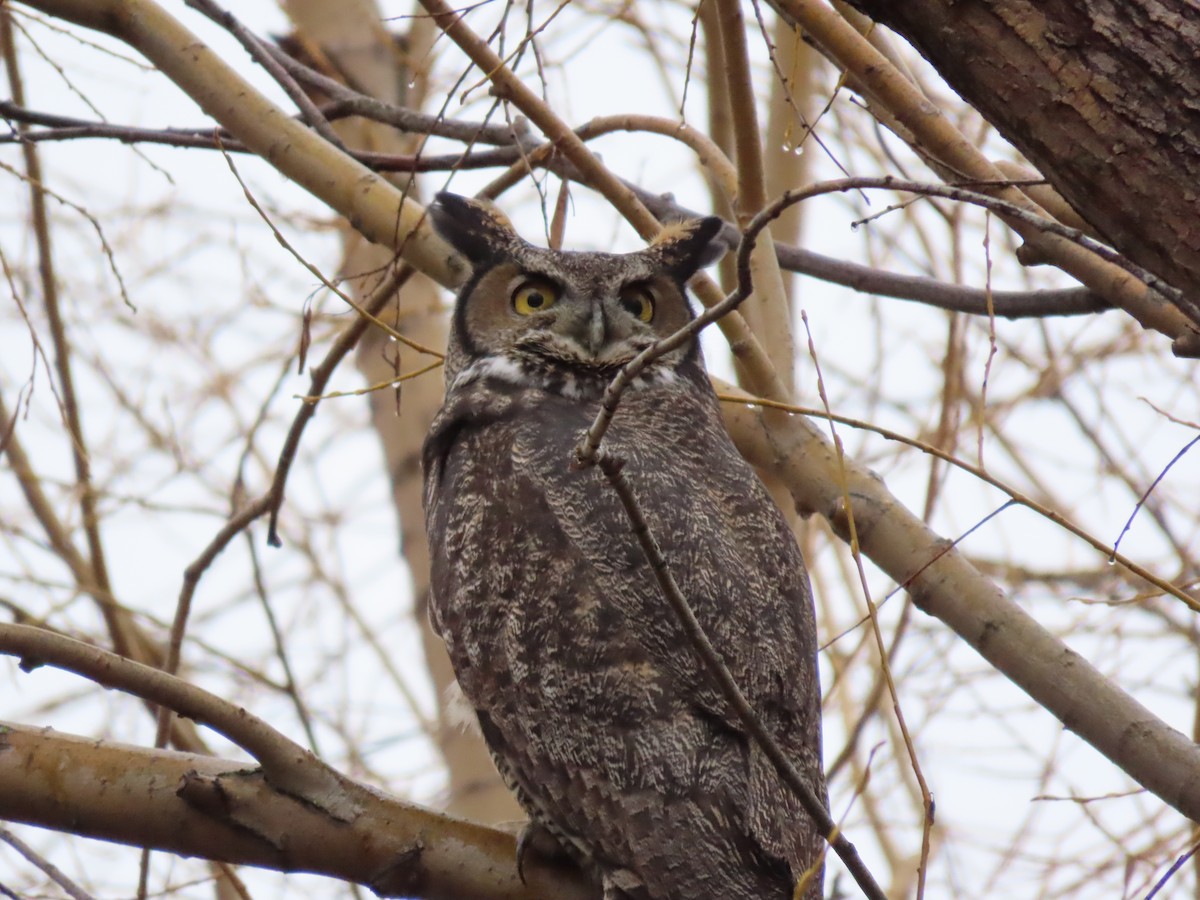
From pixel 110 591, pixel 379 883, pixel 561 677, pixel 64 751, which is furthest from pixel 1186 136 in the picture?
pixel 110 591

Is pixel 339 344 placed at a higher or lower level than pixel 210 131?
lower

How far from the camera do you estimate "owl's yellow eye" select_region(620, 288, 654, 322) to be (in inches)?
148

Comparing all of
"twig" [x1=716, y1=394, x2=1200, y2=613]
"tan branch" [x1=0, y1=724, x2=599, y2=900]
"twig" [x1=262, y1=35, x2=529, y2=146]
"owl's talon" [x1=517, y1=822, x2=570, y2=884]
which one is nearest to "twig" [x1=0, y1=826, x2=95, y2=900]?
"tan branch" [x1=0, y1=724, x2=599, y2=900]

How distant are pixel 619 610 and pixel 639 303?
1.16 metres

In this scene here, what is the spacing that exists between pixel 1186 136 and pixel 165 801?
191 cm

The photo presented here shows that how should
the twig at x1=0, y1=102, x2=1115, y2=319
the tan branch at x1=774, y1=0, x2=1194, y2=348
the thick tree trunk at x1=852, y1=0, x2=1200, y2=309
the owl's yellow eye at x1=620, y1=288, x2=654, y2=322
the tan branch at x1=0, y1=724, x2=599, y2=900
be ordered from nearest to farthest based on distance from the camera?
the thick tree trunk at x1=852, y1=0, x2=1200, y2=309 < the tan branch at x1=0, y1=724, x2=599, y2=900 < the tan branch at x1=774, y1=0, x2=1194, y2=348 < the twig at x1=0, y1=102, x2=1115, y2=319 < the owl's yellow eye at x1=620, y1=288, x2=654, y2=322

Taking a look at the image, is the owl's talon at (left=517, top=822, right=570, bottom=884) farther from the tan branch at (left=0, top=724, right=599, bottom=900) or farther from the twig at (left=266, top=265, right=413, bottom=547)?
the twig at (left=266, top=265, right=413, bottom=547)

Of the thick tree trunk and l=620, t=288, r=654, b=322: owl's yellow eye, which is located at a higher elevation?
l=620, t=288, r=654, b=322: owl's yellow eye

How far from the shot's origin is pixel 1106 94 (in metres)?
1.86

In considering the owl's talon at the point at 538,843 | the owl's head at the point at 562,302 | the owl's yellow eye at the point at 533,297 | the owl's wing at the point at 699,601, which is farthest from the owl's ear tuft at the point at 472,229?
the owl's talon at the point at 538,843

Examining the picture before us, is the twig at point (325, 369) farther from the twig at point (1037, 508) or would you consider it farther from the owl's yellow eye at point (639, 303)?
the twig at point (1037, 508)

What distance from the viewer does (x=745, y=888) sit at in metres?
2.62

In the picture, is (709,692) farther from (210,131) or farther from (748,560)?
(210,131)

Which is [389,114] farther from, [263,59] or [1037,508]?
[1037,508]
